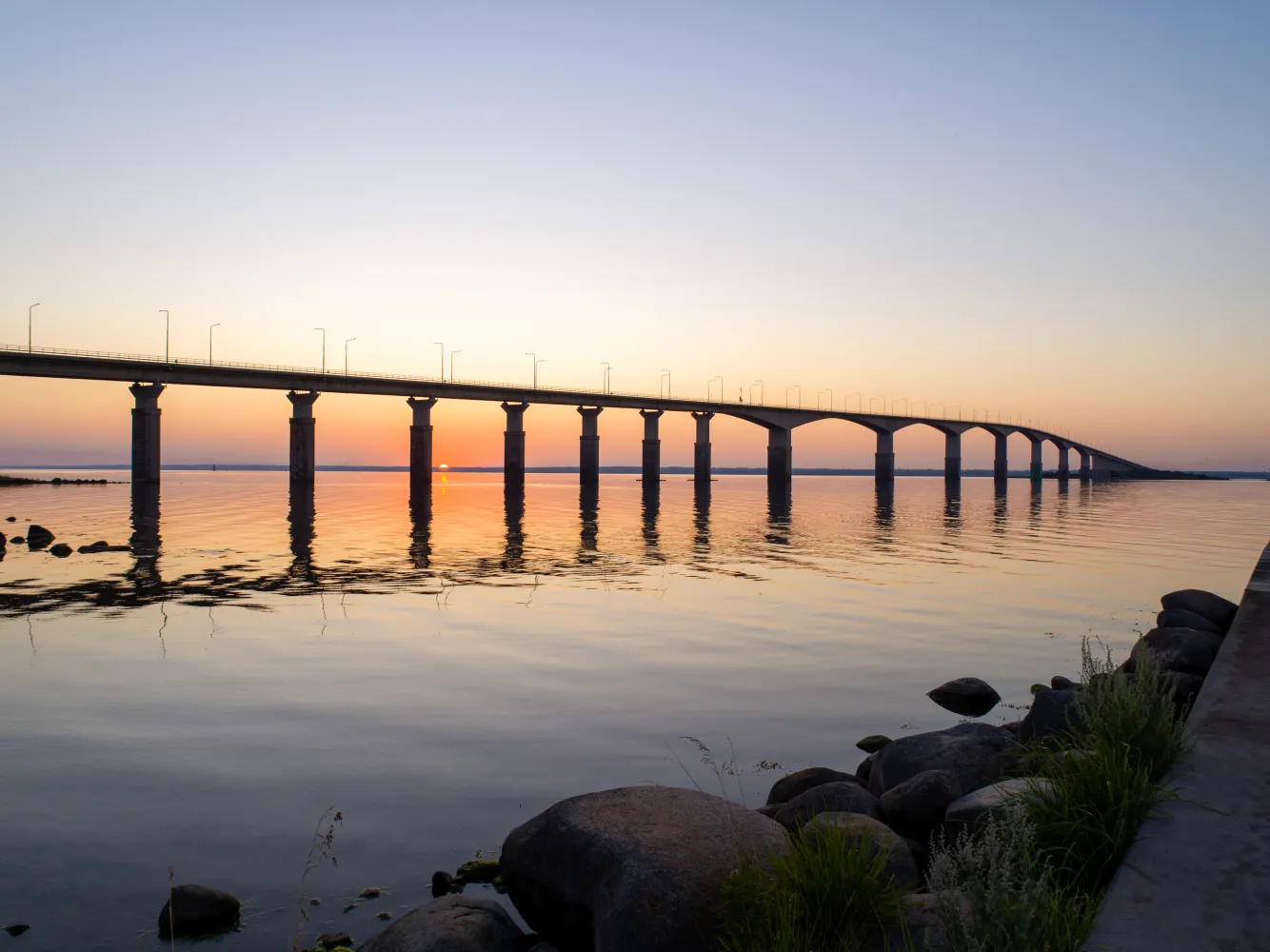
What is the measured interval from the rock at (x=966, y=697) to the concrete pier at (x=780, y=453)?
14492 centimetres

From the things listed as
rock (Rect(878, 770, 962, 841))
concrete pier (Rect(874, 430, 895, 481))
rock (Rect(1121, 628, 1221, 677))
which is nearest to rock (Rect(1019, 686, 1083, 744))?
rock (Rect(878, 770, 962, 841))

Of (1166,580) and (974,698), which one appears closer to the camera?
(974,698)

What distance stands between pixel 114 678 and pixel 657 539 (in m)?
33.3

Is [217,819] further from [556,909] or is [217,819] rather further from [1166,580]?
[1166,580]

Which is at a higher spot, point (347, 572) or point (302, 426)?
point (302, 426)

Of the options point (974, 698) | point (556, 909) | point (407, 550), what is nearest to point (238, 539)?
point (407, 550)

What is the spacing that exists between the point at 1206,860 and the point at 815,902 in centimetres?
Result: 263

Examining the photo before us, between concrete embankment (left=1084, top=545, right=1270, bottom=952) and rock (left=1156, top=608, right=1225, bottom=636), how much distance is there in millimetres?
7809

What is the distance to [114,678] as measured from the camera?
15.9 m

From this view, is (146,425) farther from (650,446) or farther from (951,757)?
(951,757)

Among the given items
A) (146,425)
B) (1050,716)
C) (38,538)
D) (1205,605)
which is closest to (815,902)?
(1050,716)

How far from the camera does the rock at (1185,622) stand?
1642 centimetres

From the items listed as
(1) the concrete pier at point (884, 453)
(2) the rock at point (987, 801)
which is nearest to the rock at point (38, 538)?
(2) the rock at point (987, 801)

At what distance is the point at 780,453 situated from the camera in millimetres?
160125
